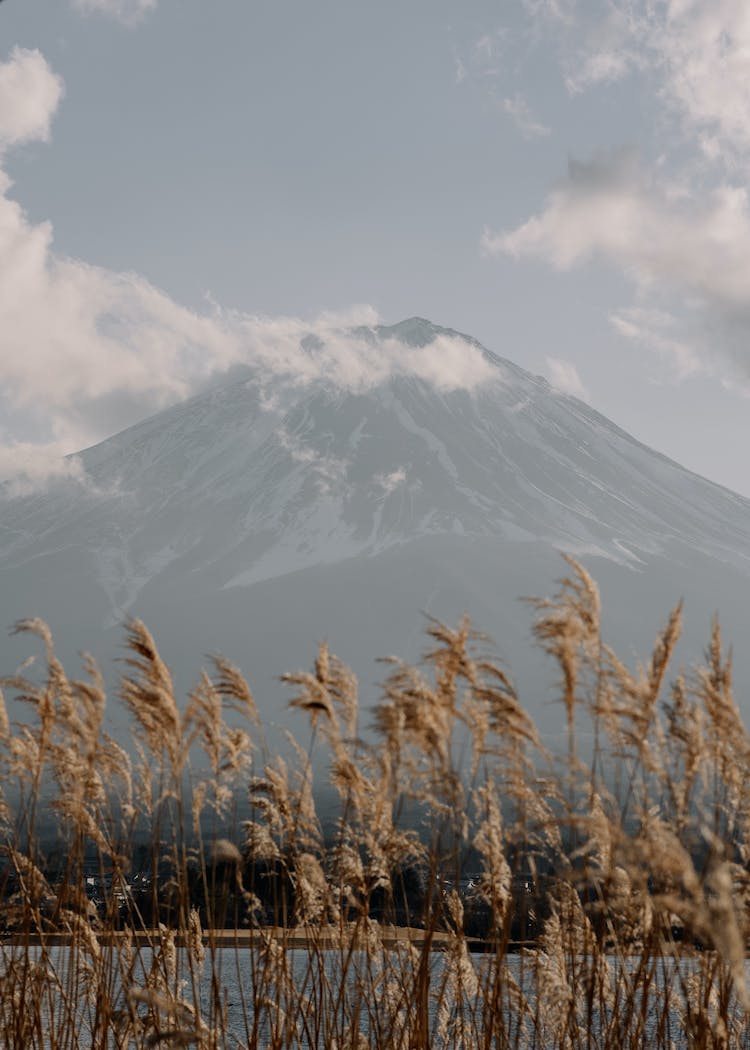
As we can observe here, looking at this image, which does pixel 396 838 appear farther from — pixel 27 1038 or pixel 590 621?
pixel 27 1038

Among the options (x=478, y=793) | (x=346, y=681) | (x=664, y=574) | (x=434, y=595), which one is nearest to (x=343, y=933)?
(x=478, y=793)

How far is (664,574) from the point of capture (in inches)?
7859

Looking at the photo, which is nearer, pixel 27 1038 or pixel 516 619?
pixel 27 1038

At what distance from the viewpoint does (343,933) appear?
416cm

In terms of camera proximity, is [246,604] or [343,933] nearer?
[343,933]

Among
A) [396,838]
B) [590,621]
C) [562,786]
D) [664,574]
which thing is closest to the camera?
[590,621]

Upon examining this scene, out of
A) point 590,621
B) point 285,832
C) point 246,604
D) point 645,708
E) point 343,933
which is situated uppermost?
point 246,604

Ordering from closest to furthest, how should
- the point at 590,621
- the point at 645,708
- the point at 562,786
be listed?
the point at 645,708, the point at 590,621, the point at 562,786

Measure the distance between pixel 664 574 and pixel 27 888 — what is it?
204 metres

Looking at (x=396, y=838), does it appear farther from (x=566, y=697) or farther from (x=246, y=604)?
(x=246, y=604)

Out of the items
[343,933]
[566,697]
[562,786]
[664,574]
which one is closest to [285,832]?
[343,933]

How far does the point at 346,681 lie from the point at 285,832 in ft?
2.78

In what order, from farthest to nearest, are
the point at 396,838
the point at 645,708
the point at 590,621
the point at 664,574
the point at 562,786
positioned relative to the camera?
1. the point at 664,574
2. the point at 396,838
3. the point at 562,786
4. the point at 590,621
5. the point at 645,708

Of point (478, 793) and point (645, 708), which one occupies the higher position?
point (645, 708)
